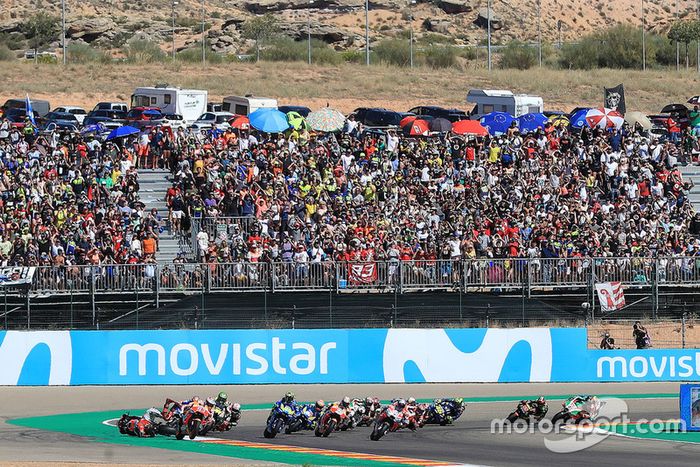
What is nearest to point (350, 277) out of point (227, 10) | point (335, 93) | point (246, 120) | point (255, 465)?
point (255, 465)

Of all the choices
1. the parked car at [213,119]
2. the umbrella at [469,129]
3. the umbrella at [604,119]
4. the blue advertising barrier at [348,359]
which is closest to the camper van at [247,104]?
the parked car at [213,119]

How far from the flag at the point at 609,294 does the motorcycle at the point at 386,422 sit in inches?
417

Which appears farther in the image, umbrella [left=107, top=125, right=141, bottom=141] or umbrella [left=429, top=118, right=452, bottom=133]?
umbrella [left=429, top=118, right=452, bottom=133]

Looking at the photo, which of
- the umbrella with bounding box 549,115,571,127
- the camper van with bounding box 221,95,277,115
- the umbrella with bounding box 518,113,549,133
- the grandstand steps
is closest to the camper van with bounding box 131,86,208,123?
the camper van with bounding box 221,95,277,115

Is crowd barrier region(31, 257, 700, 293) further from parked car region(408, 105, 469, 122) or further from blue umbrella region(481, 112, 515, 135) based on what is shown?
parked car region(408, 105, 469, 122)

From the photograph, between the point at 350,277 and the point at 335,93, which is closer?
the point at 350,277

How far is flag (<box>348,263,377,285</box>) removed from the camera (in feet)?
102

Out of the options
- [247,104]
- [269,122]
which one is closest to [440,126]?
[269,122]

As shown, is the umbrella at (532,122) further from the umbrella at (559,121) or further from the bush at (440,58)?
the bush at (440,58)

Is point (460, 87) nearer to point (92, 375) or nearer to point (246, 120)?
point (246, 120)

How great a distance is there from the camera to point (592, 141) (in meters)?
39.5

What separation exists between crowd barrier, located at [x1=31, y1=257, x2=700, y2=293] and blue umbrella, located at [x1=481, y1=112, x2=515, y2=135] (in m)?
11.4

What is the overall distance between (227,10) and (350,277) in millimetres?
71635

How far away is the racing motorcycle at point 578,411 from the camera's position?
901 inches
